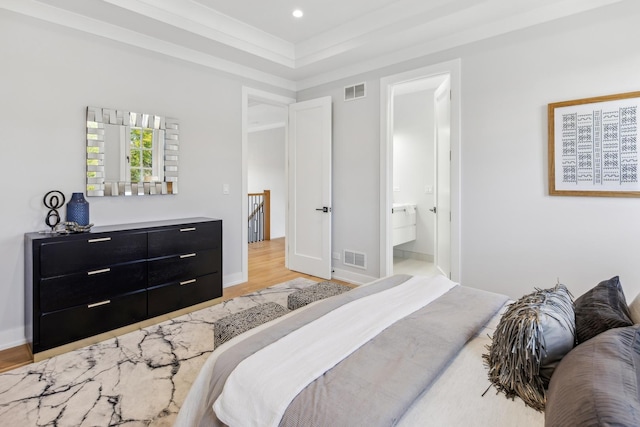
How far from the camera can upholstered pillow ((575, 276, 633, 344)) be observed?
114 centimetres

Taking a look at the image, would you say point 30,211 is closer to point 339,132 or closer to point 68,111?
point 68,111

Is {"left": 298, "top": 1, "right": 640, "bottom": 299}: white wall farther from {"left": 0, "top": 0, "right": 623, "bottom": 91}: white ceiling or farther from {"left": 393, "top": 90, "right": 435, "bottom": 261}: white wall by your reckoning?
{"left": 393, "top": 90, "right": 435, "bottom": 261}: white wall

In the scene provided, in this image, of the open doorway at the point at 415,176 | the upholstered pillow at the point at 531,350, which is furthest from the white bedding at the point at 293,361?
the open doorway at the point at 415,176

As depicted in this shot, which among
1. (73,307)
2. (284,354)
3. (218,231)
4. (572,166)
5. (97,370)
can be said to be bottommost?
(97,370)

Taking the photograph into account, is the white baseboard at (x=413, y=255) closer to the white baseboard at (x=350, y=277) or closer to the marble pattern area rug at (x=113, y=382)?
the white baseboard at (x=350, y=277)

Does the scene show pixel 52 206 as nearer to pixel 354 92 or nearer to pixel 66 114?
pixel 66 114

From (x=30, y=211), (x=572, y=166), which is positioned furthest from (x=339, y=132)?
(x=30, y=211)

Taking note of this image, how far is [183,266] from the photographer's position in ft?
10.6

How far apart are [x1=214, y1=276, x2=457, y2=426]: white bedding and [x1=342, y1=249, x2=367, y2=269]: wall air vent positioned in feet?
7.90

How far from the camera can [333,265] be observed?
4.50m

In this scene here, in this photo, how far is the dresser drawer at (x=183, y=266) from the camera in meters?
3.04

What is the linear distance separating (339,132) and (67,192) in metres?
2.94

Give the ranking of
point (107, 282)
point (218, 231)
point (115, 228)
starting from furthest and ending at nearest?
point (218, 231)
point (115, 228)
point (107, 282)

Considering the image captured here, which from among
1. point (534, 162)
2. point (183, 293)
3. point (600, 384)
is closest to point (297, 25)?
point (534, 162)
